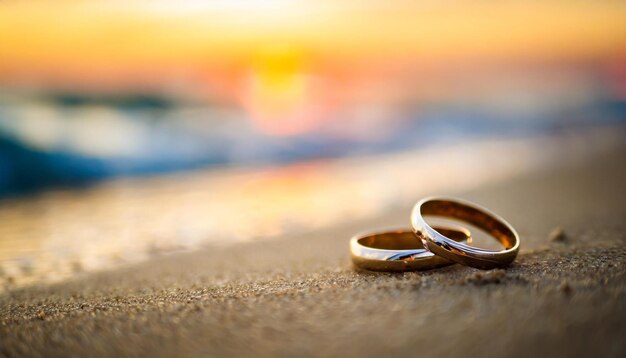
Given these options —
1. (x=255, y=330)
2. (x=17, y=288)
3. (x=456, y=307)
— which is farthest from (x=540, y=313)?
(x=17, y=288)

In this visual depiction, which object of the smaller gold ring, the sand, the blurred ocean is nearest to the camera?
the sand

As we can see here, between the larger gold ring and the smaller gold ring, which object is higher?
the larger gold ring

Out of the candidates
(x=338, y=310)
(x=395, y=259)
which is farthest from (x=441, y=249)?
(x=338, y=310)

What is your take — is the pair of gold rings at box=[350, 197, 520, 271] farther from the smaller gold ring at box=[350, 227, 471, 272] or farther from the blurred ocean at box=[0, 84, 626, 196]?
the blurred ocean at box=[0, 84, 626, 196]

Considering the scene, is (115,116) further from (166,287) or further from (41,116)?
(166,287)

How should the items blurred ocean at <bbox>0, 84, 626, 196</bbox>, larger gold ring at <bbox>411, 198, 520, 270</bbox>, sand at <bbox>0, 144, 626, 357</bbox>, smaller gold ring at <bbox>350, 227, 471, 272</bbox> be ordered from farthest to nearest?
1. blurred ocean at <bbox>0, 84, 626, 196</bbox>
2. smaller gold ring at <bbox>350, 227, 471, 272</bbox>
3. larger gold ring at <bbox>411, 198, 520, 270</bbox>
4. sand at <bbox>0, 144, 626, 357</bbox>

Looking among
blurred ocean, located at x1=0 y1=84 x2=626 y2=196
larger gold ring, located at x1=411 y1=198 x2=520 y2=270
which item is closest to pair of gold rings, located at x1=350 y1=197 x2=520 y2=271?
larger gold ring, located at x1=411 y1=198 x2=520 y2=270

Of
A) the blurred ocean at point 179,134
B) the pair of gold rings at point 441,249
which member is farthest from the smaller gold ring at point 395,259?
the blurred ocean at point 179,134
